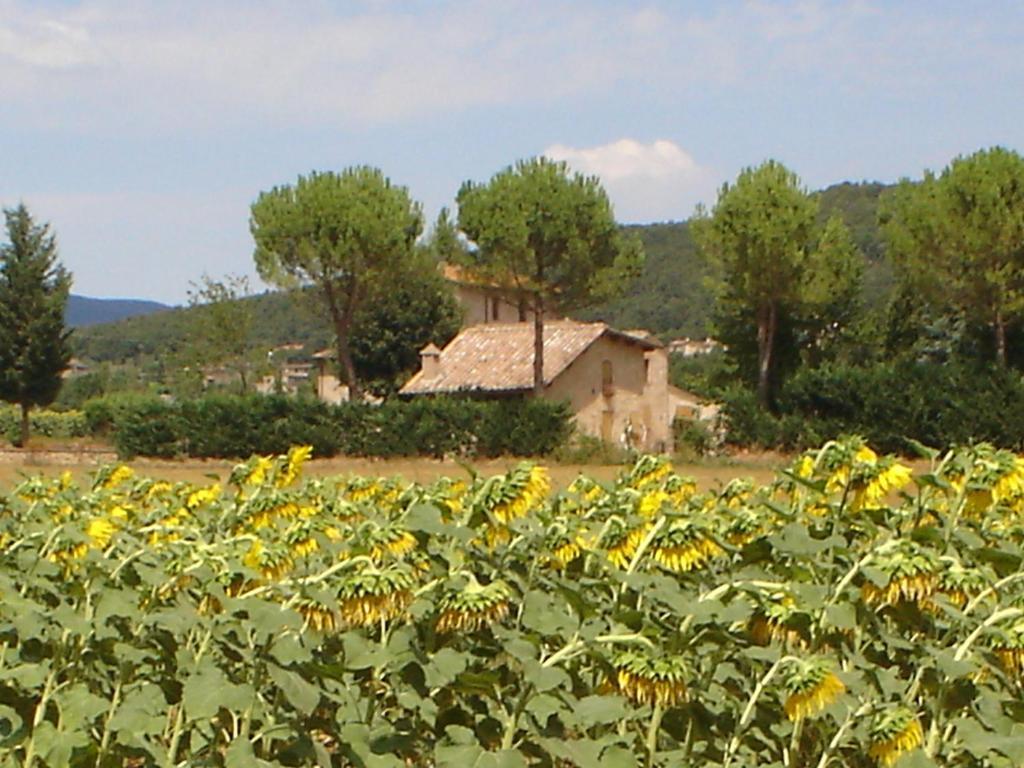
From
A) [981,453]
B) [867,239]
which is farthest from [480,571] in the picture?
[867,239]

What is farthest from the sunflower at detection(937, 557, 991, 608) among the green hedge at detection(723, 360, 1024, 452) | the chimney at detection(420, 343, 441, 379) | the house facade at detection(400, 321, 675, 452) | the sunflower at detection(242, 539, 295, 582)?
the chimney at detection(420, 343, 441, 379)

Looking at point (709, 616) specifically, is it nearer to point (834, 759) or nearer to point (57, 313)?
point (834, 759)

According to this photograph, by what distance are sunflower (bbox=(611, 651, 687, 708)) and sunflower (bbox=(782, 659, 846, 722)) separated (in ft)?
0.64

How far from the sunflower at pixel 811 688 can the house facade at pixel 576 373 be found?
136 ft

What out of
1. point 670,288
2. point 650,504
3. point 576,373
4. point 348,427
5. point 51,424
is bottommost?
point 51,424

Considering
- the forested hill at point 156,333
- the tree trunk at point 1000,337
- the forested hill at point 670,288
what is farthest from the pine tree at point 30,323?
the forested hill at point 156,333

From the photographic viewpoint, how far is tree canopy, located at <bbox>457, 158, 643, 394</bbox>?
40750mm

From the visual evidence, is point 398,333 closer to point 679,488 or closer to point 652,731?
point 679,488

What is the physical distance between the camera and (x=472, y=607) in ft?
8.64

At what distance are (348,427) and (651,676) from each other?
114 ft

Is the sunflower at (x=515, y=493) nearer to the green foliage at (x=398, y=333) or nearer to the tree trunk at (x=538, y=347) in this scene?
the tree trunk at (x=538, y=347)

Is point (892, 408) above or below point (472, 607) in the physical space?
below

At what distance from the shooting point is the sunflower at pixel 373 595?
268cm

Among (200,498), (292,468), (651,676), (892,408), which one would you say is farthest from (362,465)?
(651,676)
